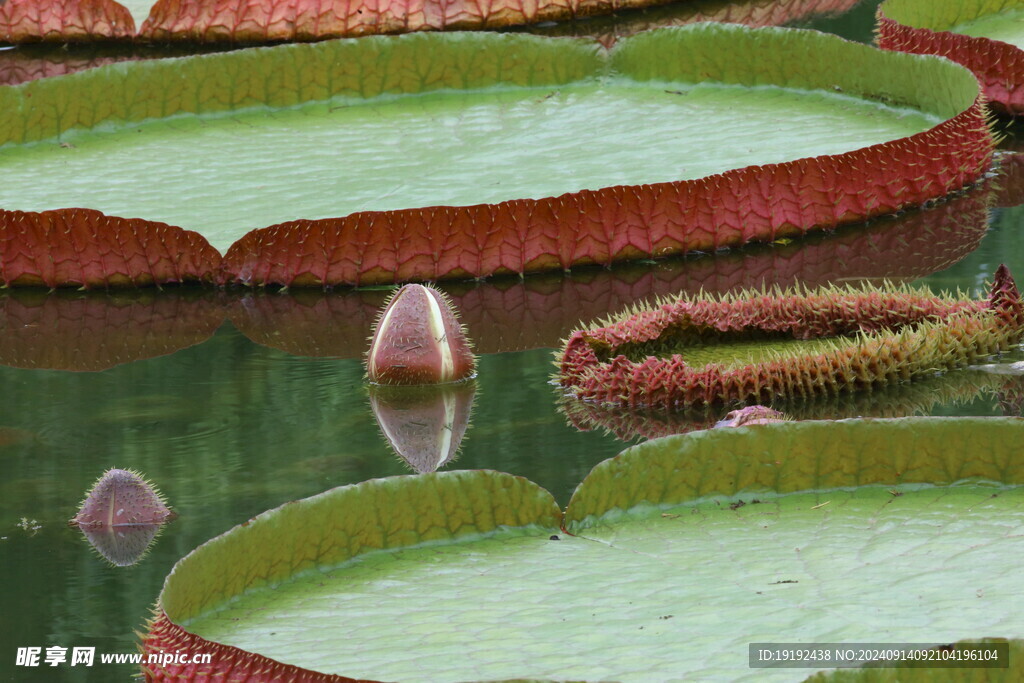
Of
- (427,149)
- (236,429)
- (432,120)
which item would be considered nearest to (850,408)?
(236,429)

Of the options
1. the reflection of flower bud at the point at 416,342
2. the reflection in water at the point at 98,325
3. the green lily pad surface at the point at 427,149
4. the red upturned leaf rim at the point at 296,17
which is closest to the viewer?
the reflection of flower bud at the point at 416,342

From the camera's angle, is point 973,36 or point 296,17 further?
A: point 296,17

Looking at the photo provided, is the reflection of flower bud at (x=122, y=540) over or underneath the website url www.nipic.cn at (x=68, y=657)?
underneath

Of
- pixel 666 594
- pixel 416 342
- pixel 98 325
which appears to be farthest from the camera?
pixel 98 325

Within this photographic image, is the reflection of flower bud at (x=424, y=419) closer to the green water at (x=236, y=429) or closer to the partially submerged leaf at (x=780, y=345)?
the green water at (x=236, y=429)

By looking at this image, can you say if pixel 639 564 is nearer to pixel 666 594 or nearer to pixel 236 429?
pixel 666 594

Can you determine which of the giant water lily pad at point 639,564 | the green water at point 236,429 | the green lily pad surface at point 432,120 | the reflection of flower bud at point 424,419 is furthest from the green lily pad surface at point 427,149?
the giant water lily pad at point 639,564
